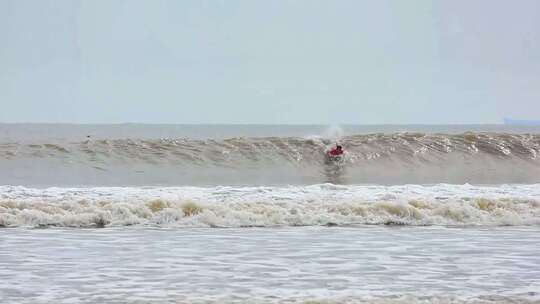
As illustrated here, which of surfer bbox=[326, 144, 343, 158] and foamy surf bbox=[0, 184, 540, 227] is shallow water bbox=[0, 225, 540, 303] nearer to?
foamy surf bbox=[0, 184, 540, 227]

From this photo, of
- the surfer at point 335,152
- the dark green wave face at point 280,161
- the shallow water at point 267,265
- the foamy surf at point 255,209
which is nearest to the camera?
the shallow water at point 267,265

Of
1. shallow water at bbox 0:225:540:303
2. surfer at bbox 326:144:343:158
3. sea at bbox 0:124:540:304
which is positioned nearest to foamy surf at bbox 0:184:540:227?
sea at bbox 0:124:540:304

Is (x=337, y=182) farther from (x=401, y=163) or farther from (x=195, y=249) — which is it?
(x=195, y=249)

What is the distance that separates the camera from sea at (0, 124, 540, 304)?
26.9ft

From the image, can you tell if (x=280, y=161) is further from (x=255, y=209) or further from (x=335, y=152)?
(x=255, y=209)

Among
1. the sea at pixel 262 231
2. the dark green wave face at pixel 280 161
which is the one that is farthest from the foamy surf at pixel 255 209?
the dark green wave face at pixel 280 161

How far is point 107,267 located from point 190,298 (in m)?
1.82

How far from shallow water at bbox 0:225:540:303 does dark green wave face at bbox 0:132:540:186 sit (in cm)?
852

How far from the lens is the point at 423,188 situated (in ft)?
58.5

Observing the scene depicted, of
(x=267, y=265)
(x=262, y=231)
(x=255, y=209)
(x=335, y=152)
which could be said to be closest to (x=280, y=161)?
(x=335, y=152)

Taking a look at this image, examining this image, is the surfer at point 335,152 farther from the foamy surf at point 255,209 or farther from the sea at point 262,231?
the foamy surf at point 255,209

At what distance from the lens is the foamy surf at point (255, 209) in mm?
13391

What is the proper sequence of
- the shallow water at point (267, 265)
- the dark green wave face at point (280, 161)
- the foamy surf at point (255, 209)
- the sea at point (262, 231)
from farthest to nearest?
the dark green wave face at point (280, 161)
the foamy surf at point (255, 209)
the sea at point (262, 231)
the shallow water at point (267, 265)

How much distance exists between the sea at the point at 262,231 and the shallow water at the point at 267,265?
0.06 feet
